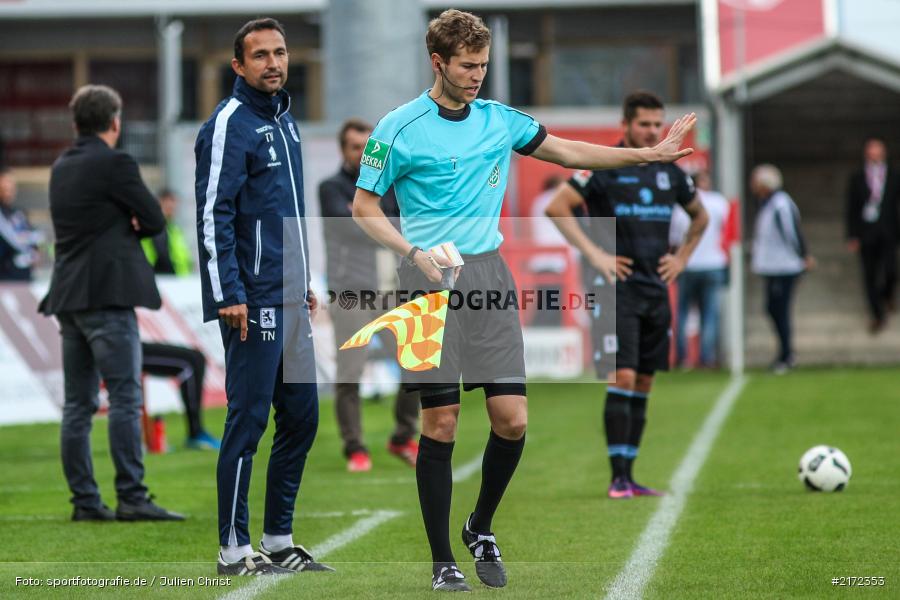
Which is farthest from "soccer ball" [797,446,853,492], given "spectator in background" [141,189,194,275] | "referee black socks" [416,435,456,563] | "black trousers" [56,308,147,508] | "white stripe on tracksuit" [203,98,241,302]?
"spectator in background" [141,189,194,275]

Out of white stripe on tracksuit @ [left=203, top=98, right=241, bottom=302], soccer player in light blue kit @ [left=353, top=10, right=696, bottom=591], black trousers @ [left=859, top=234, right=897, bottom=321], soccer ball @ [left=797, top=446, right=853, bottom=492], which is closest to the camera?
soccer player in light blue kit @ [left=353, top=10, right=696, bottom=591]

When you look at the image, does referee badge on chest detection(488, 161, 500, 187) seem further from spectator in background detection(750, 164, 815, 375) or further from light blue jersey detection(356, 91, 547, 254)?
spectator in background detection(750, 164, 815, 375)

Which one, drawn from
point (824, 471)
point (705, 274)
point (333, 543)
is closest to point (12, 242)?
point (705, 274)

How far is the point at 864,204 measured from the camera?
19312 millimetres

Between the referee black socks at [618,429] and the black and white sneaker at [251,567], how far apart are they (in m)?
2.87

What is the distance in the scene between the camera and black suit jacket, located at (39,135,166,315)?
309 inches

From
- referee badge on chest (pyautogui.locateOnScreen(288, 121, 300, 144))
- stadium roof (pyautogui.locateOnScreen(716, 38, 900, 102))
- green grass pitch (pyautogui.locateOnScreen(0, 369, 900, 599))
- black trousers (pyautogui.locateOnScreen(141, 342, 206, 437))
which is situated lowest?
green grass pitch (pyautogui.locateOnScreen(0, 369, 900, 599))

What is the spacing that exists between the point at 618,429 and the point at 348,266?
2.53 m

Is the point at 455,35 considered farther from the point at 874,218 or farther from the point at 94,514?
the point at 874,218

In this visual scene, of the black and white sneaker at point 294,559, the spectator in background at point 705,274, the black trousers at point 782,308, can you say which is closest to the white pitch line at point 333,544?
the black and white sneaker at point 294,559

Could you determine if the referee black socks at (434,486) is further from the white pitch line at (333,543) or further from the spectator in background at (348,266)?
the spectator in background at (348,266)

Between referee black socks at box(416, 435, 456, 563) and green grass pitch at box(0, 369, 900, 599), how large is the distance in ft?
0.78

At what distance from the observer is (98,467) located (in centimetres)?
1038

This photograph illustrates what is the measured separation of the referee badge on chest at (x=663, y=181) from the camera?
861cm
